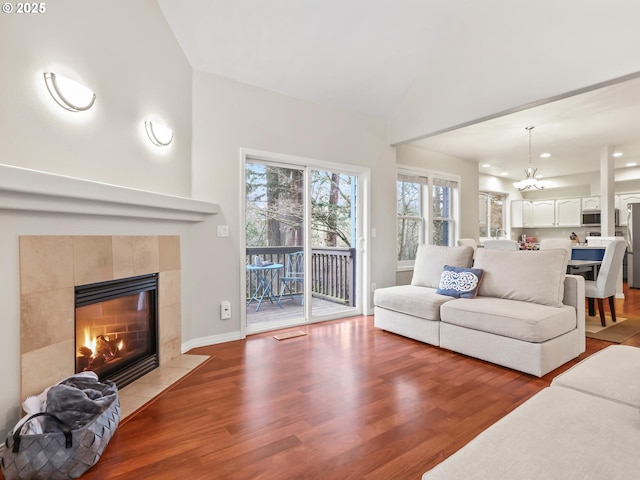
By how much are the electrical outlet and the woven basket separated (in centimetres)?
190

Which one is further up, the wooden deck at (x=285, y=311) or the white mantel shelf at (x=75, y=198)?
the white mantel shelf at (x=75, y=198)

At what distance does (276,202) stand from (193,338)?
1.70 metres

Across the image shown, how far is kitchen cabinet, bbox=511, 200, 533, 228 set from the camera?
8922 millimetres

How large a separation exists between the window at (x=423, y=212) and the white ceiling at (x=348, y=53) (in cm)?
87

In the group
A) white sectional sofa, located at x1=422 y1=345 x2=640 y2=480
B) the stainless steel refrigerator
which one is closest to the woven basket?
white sectional sofa, located at x1=422 y1=345 x2=640 y2=480

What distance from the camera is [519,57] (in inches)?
127

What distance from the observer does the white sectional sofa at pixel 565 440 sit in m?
0.89

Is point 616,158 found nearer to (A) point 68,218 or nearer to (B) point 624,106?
(B) point 624,106

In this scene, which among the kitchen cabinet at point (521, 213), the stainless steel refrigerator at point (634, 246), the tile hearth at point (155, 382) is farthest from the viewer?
the kitchen cabinet at point (521, 213)

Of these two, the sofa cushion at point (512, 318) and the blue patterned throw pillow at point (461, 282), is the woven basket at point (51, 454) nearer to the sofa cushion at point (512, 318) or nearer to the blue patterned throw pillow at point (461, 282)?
the sofa cushion at point (512, 318)

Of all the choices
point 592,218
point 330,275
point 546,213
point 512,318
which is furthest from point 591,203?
point 512,318

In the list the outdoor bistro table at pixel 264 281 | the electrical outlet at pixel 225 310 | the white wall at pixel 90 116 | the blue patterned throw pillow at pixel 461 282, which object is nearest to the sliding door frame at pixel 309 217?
the electrical outlet at pixel 225 310

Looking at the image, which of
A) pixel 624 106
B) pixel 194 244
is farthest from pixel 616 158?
pixel 194 244

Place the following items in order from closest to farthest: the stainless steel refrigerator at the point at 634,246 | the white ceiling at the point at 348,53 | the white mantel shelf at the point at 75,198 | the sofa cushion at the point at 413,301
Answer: the white mantel shelf at the point at 75,198
the white ceiling at the point at 348,53
the sofa cushion at the point at 413,301
the stainless steel refrigerator at the point at 634,246
